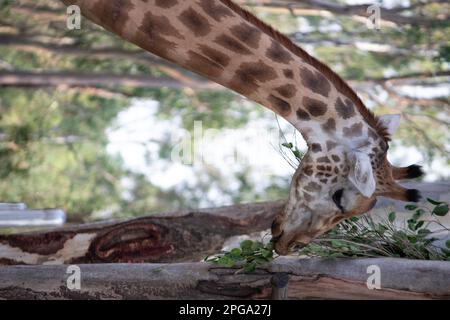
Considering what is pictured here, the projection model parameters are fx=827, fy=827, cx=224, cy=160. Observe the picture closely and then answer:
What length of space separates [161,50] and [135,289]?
959mm

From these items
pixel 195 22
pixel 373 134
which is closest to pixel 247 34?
pixel 195 22

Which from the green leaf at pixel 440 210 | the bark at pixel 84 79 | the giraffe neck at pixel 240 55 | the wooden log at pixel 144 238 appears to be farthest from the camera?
the bark at pixel 84 79

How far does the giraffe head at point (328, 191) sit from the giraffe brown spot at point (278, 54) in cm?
37

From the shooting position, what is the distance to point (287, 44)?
344 centimetres

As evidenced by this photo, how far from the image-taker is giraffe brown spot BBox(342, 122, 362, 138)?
339 centimetres

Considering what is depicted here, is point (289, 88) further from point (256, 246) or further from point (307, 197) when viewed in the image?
point (256, 246)

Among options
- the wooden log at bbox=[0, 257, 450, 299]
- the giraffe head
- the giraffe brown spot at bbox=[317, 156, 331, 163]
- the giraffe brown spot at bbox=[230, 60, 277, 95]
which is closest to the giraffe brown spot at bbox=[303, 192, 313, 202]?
the giraffe head

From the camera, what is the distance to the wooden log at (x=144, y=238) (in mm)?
4742

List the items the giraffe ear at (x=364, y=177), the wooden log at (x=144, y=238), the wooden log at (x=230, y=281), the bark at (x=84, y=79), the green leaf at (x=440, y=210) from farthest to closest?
1. the bark at (x=84, y=79)
2. the wooden log at (x=144, y=238)
3. the green leaf at (x=440, y=210)
4. the giraffe ear at (x=364, y=177)
5. the wooden log at (x=230, y=281)

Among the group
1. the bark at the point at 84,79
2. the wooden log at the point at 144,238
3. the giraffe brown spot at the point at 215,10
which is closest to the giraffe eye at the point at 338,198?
the giraffe brown spot at the point at 215,10

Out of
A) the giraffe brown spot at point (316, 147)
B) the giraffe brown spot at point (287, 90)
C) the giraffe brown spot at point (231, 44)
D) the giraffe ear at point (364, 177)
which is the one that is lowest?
the giraffe ear at point (364, 177)

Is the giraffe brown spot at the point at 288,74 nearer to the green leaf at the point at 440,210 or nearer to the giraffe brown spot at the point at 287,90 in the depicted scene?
the giraffe brown spot at the point at 287,90

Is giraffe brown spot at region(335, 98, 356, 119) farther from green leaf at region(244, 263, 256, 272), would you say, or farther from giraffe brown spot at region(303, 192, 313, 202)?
green leaf at region(244, 263, 256, 272)

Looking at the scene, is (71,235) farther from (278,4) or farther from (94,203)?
(94,203)
